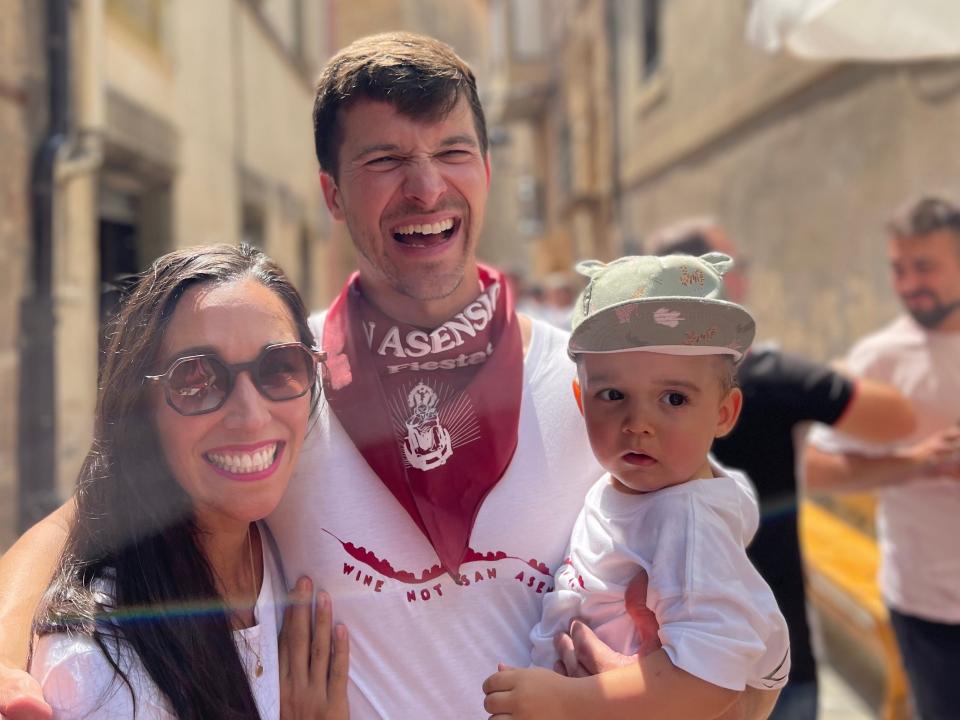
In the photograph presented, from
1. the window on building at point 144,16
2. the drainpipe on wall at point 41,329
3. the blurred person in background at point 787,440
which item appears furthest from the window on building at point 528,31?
the blurred person in background at point 787,440

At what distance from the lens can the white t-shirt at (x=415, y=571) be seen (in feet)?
5.87

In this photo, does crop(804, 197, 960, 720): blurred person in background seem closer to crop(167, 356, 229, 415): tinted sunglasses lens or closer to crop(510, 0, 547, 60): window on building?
crop(167, 356, 229, 415): tinted sunglasses lens

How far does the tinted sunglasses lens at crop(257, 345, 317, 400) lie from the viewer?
1688mm

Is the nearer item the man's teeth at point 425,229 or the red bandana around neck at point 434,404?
the red bandana around neck at point 434,404

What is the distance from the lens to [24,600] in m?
1.57

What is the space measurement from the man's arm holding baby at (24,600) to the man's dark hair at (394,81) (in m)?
0.87

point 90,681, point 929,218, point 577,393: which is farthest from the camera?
point 929,218

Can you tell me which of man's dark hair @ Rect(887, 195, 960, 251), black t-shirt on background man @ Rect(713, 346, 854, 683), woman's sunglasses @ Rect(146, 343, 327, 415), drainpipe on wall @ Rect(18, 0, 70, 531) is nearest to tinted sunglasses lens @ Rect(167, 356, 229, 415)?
woman's sunglasses @ Rect(146, 343, 327, 415)

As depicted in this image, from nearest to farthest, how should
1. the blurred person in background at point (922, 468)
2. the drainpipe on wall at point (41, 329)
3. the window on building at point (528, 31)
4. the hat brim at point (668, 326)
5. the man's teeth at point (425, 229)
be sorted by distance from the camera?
the hat brim at point (668, 326) → the man's teeth at point (425, 229) → the blurred person in background at point (922, 468) → the drainpipe on wall at point (41, 329) → the window on building at point (528, 31)

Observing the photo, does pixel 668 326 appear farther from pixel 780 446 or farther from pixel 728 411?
pixel 780 446

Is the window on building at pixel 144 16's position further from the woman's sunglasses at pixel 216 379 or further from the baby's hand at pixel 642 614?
the baby's hand at pixel 642 614

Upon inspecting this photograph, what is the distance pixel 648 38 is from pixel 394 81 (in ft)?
36.9

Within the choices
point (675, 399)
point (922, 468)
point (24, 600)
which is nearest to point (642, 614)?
point (675, 399)

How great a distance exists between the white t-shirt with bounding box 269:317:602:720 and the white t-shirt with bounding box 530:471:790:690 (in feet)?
0.19
